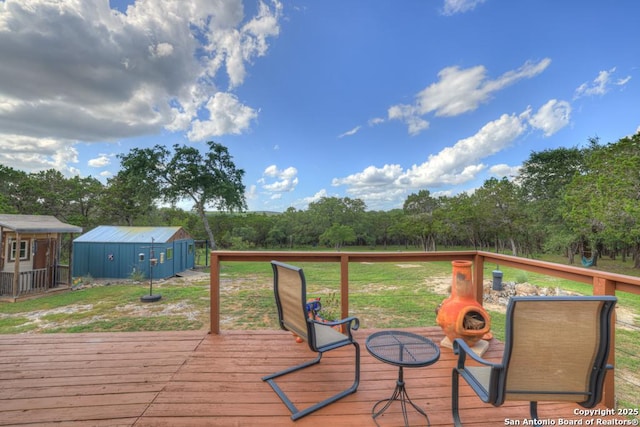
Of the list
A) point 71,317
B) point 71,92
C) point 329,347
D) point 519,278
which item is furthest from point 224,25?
point 519,278

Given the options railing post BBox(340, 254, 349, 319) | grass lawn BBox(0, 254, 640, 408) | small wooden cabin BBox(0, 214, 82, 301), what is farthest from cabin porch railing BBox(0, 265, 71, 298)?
railing post BBox(340, 254, 349, 319)

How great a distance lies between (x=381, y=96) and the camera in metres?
15.3

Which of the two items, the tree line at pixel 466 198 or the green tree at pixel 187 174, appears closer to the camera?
the tree line at pixel 466 198

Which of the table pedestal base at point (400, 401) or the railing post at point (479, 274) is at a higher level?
the railing post at point (479, 274)

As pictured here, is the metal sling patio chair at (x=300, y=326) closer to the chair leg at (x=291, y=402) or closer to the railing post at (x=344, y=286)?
the chair leg at (x=291, y=402)

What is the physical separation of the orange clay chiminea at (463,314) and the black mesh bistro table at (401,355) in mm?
758

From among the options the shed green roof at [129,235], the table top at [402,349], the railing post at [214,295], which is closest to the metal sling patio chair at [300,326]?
the table top at [402,349]

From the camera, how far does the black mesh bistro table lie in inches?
59.9

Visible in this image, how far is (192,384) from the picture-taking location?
1954 millimetres

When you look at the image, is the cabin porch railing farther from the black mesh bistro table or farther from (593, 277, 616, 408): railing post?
(593, 277, 616, 408): railing post

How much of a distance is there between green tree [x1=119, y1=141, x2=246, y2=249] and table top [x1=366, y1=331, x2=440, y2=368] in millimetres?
17878

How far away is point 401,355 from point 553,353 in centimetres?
75

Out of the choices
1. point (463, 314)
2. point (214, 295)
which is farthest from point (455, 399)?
point (214, 295)

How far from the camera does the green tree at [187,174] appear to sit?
16891mm
